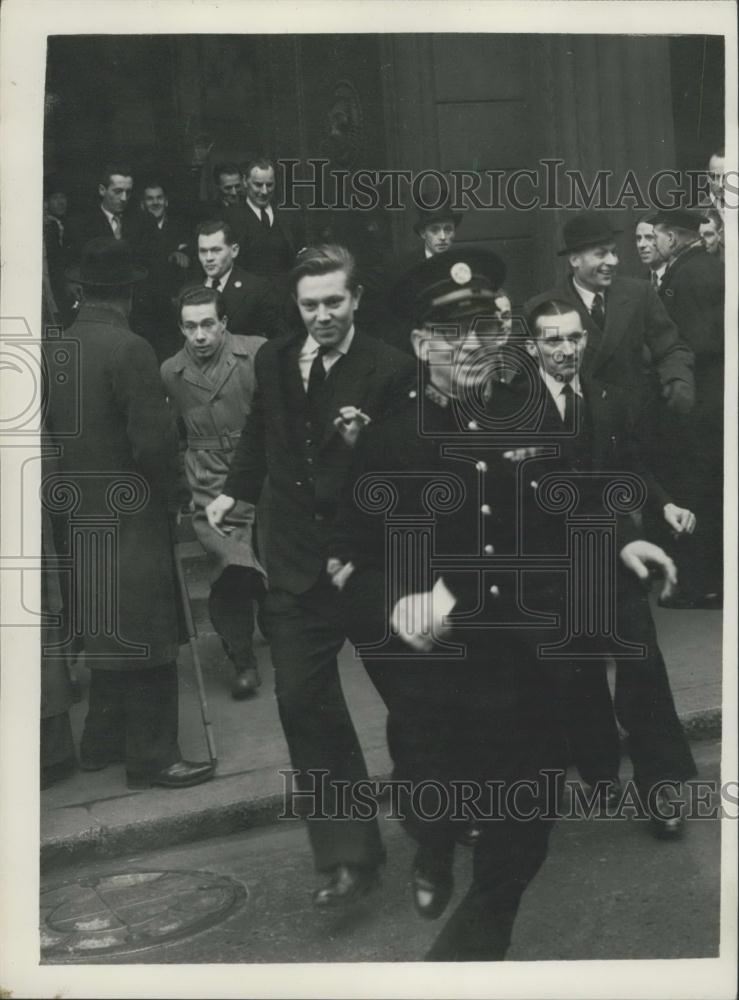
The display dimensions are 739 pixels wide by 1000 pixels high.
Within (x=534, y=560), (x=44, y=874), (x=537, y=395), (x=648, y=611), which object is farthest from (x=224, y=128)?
(x=44, y=874)

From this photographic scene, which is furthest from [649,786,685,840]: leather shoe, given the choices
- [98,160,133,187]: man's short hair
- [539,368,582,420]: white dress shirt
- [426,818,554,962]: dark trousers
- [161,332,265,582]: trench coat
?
[98,160,133,187]: man's short hair

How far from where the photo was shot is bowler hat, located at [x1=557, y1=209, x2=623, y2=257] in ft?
21.3

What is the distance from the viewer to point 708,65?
6.54 meters

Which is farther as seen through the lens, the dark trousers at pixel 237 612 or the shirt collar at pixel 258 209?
the dark trousers at pixel 237 612

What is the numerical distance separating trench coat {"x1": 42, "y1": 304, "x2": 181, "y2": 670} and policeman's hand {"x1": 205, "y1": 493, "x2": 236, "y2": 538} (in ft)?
0.58

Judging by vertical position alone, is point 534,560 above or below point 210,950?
above

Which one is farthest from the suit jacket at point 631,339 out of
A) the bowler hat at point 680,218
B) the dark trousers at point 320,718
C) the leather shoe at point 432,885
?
the leather shoe at point 432,885

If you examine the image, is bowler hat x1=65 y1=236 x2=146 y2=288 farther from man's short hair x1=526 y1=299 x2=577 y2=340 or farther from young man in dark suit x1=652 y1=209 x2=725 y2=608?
young man in dark suit x1=652 y1=209 x2=725 y2=608

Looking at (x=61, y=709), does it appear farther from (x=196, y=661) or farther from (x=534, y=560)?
(x=534, y=560)

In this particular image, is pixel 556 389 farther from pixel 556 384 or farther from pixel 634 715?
pixel 634 715

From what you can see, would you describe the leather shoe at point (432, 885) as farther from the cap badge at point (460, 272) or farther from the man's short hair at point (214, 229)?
the man's short hair at point (214, 229)

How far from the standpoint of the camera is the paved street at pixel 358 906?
6.41m

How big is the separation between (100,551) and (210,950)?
1.57 metres

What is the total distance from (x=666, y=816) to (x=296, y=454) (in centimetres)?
200
